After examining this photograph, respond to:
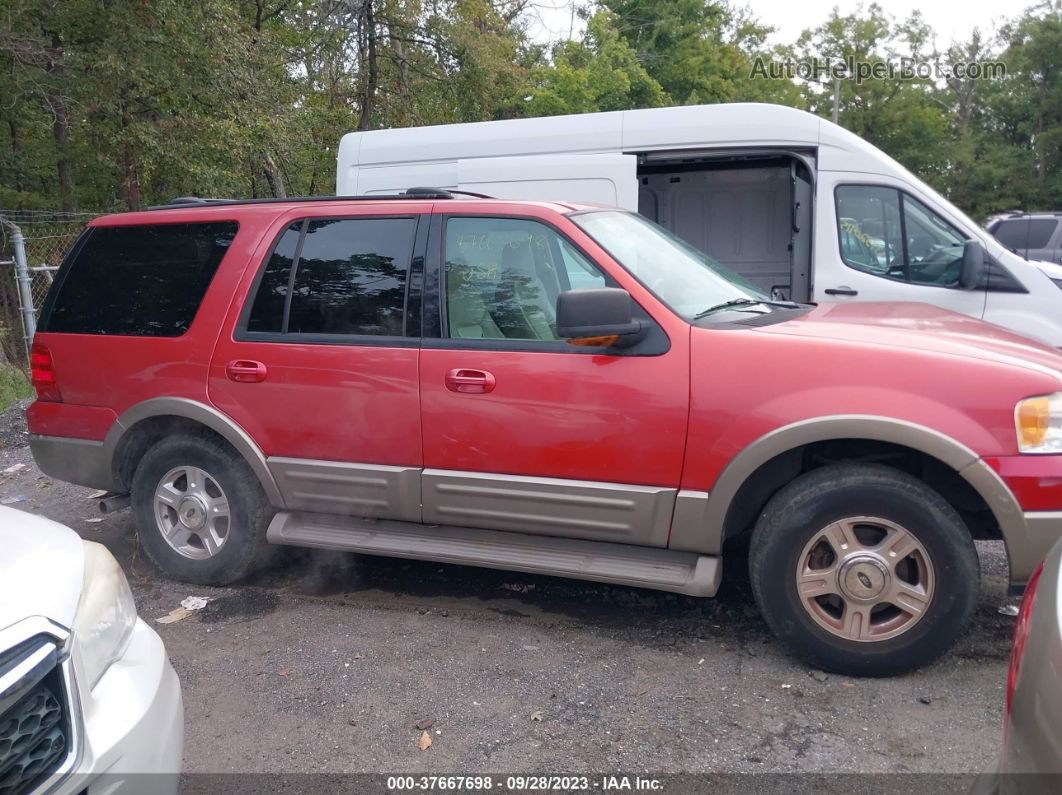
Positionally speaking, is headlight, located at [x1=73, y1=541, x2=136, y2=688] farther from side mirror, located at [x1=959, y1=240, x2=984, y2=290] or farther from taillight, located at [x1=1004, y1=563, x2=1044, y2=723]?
side mirror, located at [x1=959, y1=240, x2=984, y2=290]

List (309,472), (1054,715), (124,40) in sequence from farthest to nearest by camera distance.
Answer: (124,40), (309,472), (1054,715)

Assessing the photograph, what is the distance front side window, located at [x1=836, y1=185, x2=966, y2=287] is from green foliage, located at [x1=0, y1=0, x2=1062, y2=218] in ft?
33.2

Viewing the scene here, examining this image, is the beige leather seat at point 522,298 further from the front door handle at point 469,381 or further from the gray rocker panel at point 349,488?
the gray rocker panel at point 349,488

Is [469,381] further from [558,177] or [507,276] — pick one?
[558,177]

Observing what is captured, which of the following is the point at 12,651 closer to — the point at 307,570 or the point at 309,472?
the point at 309,472

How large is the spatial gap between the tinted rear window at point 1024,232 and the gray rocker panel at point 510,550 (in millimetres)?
13149

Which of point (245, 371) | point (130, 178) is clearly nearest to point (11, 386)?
point (130, 178)

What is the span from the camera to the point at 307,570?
512 cm

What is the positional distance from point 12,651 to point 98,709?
0.92 feet

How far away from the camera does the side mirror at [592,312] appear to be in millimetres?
3611

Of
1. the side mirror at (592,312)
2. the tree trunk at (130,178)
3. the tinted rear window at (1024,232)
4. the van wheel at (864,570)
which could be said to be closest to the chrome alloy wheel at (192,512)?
the side mirror at (592,312)

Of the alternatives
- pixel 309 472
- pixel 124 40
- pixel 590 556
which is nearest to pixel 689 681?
pixel 590 556

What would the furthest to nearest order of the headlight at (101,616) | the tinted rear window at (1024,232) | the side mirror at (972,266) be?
the tinted rear window at (1024,232) → the side mirror at (972,266) → the headlight at (101,616)

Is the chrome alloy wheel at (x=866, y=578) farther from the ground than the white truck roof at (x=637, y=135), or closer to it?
closer to it
